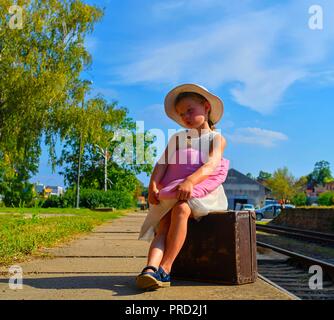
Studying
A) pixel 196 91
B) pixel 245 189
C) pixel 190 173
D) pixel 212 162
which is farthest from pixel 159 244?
pixel 245 189

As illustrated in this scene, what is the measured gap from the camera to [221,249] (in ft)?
11.5

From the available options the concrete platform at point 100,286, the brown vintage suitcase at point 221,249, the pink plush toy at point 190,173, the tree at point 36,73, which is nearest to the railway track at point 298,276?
the brown vintage suitcase at point 221,249

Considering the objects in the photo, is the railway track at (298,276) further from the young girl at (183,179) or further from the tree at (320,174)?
the tree at (320,174)

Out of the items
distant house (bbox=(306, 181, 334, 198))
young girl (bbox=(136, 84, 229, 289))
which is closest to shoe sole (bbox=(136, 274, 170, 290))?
young girl (bbox=(136, 84, 229, 289))

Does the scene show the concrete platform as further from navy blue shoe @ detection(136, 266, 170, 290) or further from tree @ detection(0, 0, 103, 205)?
tree @ detection(0, 0, 103, 205)

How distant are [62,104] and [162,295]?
22.4m

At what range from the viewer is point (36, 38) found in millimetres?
24359

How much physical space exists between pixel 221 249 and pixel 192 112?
106cm

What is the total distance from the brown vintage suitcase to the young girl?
0.14m

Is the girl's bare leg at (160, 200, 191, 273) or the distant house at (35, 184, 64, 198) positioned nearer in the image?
the girl's bare leg at (160, 200, 191, 273)

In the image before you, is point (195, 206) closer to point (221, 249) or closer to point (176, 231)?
point (176, 231)

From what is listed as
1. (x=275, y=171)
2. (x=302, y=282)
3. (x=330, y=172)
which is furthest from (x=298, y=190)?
(x=302, y=282)

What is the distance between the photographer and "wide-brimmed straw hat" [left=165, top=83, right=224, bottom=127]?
376 centimetres

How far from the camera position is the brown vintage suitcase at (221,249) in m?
3.47
